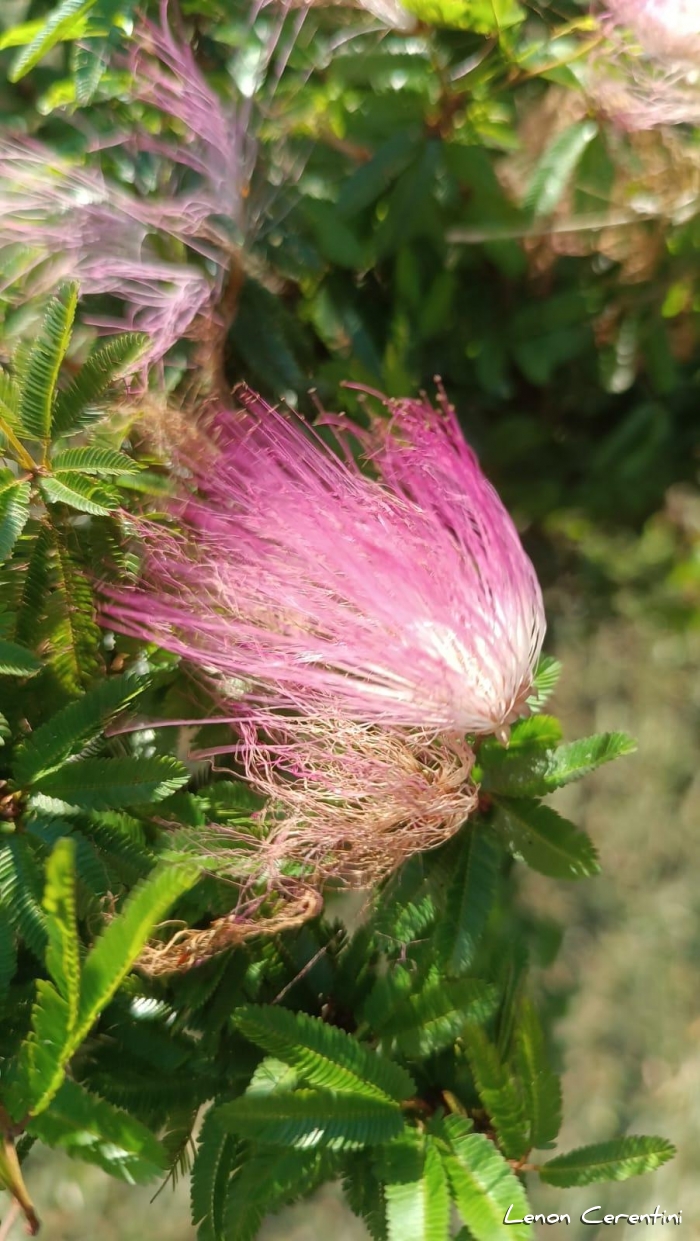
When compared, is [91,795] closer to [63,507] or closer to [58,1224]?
[63,507]

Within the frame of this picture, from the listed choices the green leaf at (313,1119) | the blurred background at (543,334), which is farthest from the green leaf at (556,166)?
the green leaf at (313,1119)

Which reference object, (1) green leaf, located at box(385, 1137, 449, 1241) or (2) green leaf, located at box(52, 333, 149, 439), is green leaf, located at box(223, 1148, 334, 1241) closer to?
(1) green leaf, located at box(385, 1137, 449, 1241)

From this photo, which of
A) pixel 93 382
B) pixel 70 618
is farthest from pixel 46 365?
pixel 70 618

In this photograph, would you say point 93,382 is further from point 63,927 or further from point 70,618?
point 63,927

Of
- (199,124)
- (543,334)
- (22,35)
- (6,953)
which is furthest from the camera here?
(543,334)

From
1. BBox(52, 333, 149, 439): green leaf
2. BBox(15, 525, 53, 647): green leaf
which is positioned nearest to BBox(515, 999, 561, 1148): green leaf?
BBox(15, 525, 53, 647): green leaf

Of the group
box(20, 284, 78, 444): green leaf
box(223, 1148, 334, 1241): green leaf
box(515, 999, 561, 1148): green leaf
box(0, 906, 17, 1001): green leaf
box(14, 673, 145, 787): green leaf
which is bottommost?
box(515, 999, 561, 1148): green leaf

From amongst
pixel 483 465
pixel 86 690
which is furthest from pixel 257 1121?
pixel 483 465
